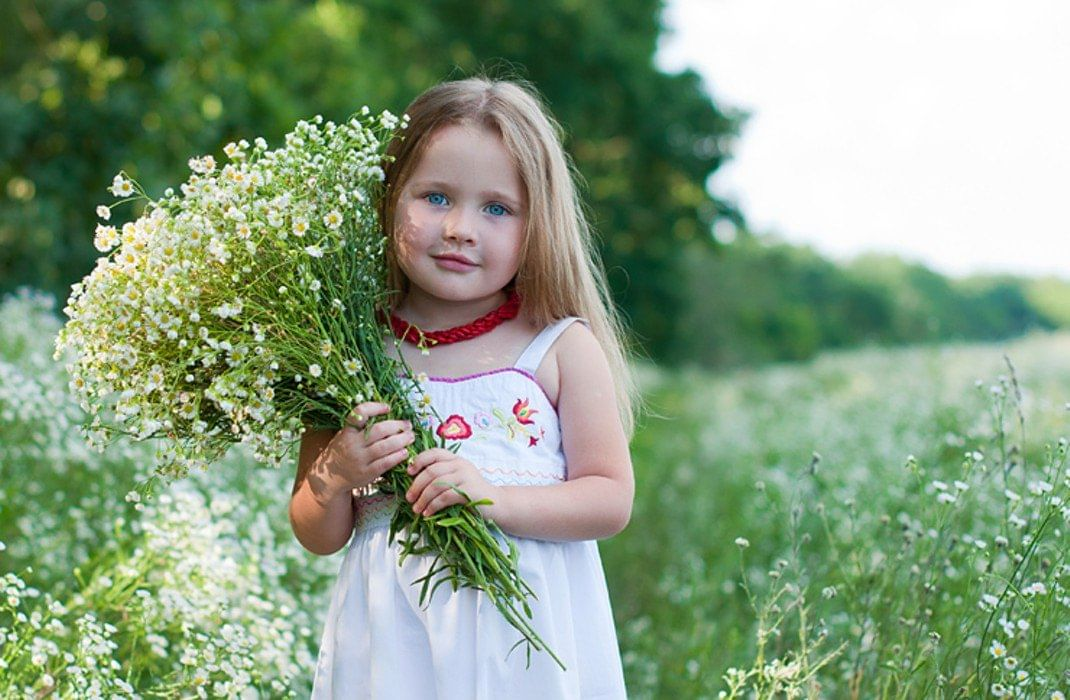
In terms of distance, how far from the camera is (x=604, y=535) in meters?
2.90

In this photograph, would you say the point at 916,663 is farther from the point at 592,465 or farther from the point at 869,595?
the point at 592,465

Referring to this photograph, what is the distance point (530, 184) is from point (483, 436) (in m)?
0.59

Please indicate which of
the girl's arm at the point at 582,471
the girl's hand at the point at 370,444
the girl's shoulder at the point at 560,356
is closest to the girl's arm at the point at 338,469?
the girl's hand at the point at 370,444

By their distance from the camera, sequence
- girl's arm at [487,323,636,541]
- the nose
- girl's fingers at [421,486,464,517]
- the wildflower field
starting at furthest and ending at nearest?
1. the wildflower field
2. the nose
3. girl's arm at [487,323,636,541]
4. girl's fingers at [421,486,464,517]

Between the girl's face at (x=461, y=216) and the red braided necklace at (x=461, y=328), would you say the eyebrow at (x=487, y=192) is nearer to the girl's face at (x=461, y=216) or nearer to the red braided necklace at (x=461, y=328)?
the girl's face at (x=461, y=216)

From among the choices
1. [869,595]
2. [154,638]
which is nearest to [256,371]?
[154,638]

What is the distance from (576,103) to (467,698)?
89.9 ft

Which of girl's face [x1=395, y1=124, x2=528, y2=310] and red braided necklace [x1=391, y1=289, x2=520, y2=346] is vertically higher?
girl's face [x1=395, y1=124, x2=528, y2=310]

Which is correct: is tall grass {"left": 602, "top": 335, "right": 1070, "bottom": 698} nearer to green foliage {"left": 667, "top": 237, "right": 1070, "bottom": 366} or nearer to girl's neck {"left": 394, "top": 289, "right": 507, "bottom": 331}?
girl's neck {"left": 394, "top": 289, "right": 507, "bottom": 331}

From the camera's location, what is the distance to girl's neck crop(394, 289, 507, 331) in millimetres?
3045

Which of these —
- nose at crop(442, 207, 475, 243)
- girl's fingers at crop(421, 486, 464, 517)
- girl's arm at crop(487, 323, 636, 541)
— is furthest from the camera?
nose at crop(442, 207, 475, 243)

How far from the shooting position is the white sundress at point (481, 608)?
2754 millimetres

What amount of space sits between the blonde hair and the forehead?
0.02 m

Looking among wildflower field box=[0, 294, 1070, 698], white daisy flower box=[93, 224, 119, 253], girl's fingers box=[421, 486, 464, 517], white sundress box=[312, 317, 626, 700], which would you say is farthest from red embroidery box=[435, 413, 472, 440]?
white daisy flower box=[93, 224, 119, 253]
